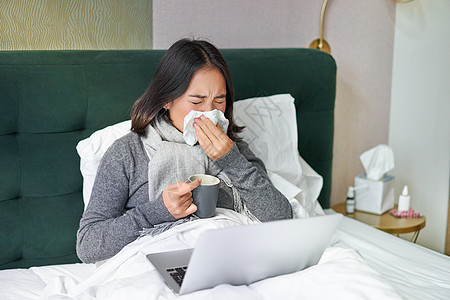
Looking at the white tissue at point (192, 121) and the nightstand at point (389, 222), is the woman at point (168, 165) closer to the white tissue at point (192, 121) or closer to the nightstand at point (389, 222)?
the white tissue at point (192, 121)

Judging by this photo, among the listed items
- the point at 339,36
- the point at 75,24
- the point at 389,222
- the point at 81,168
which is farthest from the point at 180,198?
the point at 339,36

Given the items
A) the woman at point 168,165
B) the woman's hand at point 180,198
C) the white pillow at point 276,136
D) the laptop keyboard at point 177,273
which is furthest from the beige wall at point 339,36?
the laptop keyboard at point 177,273

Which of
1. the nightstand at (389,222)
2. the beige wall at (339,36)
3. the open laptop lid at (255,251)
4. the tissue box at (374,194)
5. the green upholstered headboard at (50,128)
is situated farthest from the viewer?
the tissue box at (374,194)

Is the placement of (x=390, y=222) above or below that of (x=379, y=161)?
below

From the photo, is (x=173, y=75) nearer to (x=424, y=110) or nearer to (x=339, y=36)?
(x=339, y=36)

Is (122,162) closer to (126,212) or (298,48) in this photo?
(126,212)

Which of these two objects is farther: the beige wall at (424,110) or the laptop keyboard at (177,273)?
the beige wall at (424,110)

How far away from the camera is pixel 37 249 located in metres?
1.56

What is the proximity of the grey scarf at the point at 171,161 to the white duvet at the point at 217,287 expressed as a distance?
7 cm

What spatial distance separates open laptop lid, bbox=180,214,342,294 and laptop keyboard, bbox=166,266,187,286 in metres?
0.10

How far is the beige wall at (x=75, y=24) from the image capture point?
161 centimetres

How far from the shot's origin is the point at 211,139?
143 centimetres

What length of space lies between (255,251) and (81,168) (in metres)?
0.75

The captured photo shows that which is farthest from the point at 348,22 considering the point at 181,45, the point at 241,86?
the point at 181,45
